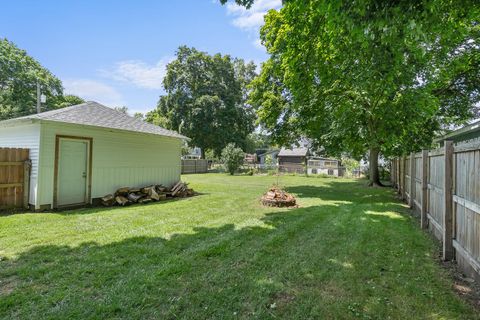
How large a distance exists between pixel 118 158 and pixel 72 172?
1525mm

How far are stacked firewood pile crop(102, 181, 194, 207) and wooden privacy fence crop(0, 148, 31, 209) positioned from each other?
6.65 feet

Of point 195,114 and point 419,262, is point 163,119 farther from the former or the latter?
point 419,262

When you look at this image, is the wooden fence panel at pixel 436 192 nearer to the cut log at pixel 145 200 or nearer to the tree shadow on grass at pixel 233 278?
the tree shadow on grass at pixel 233 278

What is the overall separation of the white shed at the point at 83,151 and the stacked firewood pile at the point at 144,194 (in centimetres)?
38

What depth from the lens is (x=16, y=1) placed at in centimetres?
1048

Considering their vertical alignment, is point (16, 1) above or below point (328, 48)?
above

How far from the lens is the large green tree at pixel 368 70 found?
3.56m

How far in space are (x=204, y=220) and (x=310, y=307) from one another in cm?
418

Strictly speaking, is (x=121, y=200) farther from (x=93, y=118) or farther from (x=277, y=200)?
(x=277, y=200)

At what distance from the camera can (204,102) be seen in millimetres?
31141

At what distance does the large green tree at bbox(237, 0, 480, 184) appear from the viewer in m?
3.56

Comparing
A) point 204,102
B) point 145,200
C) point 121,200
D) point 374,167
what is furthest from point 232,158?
point 121,200

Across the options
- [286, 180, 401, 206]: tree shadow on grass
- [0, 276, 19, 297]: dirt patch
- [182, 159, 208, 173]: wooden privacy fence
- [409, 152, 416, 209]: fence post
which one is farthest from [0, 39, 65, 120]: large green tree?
[409, 152, 416, 209]: fence post

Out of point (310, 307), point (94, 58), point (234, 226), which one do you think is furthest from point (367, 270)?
point (94, 58)
